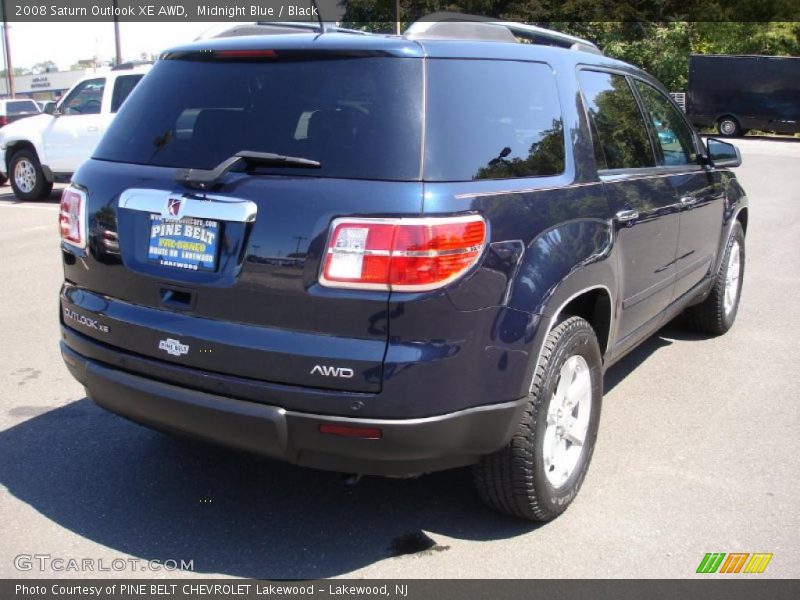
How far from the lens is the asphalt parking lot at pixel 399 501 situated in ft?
10.3

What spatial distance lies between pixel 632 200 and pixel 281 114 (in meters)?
1.84

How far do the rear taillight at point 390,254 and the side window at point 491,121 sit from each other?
204 mm

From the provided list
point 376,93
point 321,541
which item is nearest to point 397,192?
point 376,93

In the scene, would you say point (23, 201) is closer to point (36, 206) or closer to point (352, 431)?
point (36, 206)

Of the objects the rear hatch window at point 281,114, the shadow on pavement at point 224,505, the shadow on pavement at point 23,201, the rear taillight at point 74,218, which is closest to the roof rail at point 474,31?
the rear hatch window at point 281,114

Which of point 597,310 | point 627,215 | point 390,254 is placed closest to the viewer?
point 390,254

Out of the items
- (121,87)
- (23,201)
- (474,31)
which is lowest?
(23,201)

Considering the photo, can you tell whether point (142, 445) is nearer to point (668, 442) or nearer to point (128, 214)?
point (128, 214)

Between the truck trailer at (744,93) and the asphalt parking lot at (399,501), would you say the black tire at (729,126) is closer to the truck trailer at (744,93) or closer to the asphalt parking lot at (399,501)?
the truck trailer at (744,93)

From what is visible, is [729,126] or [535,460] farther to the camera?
[729,126]

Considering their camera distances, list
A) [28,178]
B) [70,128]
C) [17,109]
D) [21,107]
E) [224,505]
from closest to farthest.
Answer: [224,505] → [70,128] → [28,178] → [17,109] → [21,107]

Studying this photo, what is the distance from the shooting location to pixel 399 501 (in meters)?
3.62

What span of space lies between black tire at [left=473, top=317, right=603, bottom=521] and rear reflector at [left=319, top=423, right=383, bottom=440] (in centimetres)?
61

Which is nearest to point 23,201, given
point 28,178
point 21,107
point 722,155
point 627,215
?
point 28,178
